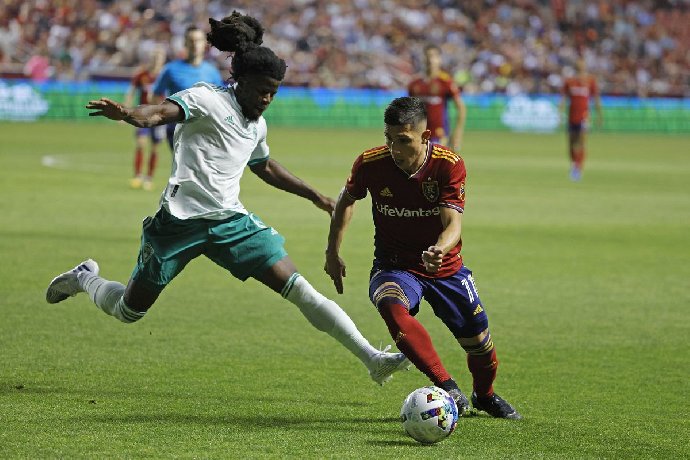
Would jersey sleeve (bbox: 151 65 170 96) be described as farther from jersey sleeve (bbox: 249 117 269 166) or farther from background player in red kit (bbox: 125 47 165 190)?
jersey sleeve (bbox: 249 117 269 166)

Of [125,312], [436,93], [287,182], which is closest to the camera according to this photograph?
[125,312]

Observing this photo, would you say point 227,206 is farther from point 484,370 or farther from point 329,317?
point 484,370

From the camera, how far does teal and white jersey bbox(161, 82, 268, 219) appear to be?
707 centimetres

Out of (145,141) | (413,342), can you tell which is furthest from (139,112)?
(145,141)

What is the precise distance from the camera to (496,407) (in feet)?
22.8

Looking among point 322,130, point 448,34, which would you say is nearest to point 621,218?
point 322,130

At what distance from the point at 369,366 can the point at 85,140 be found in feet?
88.0

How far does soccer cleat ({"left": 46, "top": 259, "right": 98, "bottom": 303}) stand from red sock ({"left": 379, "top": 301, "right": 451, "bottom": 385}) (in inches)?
93.7

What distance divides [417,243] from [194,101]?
147 cm

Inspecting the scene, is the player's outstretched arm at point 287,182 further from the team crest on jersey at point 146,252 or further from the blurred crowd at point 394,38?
the blurred crowd at point 394,38

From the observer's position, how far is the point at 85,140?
3275 centimetres

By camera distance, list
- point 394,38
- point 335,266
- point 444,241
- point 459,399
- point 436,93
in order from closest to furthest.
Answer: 1. point 444,241
2. point 459,399
3. point 335,266
4. point 436,93
5. point 394,38

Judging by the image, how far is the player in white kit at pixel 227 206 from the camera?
7.04 meters

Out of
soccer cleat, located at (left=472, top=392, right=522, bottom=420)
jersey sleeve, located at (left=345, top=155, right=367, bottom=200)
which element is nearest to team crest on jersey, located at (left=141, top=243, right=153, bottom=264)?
jersey sleeve, located at (left=345, top=155, right=367, bottom=200)
